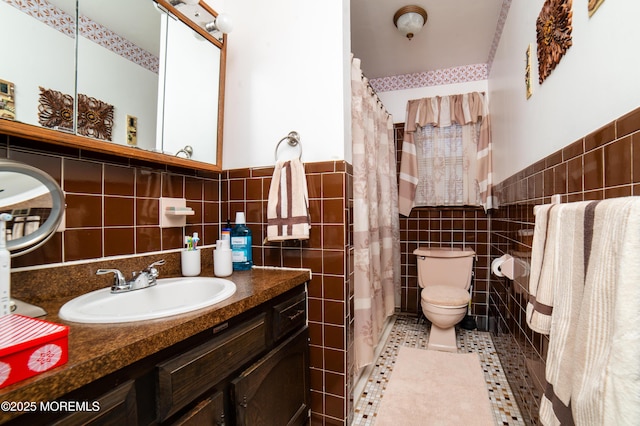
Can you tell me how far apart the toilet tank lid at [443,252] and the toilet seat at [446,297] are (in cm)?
28

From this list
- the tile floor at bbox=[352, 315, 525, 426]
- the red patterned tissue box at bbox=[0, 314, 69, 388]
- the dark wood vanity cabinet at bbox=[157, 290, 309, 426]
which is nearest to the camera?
the red patterned tissue box at bbox=[0, 314, 69, 388]

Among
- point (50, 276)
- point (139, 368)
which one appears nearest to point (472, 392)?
point (139, 368)

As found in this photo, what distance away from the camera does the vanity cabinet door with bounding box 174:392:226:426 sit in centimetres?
76

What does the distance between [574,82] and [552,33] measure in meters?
0.29

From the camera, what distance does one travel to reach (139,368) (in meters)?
0.67

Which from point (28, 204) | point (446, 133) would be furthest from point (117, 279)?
point (446, 133)

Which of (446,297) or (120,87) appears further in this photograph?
(446,297)

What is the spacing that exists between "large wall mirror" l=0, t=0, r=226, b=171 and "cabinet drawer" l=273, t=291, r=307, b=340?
2.46 feet

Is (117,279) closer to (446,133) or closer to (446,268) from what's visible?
(446,268)

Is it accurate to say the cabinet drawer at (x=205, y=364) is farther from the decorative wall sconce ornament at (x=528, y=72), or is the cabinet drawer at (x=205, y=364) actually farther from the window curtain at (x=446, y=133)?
the window curtain at (x=446, y=133)

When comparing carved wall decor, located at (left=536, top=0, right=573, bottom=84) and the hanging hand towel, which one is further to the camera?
the hanging hand towel

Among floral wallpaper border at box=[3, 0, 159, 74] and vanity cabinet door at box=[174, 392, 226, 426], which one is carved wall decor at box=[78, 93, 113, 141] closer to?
floral wallpaper border at box=[3, 0, 159, 74]

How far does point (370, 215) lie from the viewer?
1901 mm

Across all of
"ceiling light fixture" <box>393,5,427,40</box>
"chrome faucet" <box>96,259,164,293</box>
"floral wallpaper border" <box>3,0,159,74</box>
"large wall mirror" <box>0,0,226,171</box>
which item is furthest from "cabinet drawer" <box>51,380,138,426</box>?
"ceiling light fixture" <box>393,5,427,40</box>
